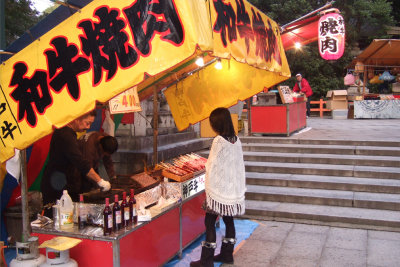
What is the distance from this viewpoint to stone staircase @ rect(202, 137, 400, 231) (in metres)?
6.66

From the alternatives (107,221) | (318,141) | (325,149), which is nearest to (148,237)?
(107,221)

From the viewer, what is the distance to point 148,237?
421cm

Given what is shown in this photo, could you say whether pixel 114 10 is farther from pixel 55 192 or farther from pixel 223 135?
pixel 55 192

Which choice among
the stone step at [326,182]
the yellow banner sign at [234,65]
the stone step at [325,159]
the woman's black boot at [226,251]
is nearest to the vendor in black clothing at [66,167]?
the woman's black boot at [226,251]

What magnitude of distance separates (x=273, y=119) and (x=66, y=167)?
833 cm

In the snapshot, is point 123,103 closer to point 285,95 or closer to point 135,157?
point 135,157

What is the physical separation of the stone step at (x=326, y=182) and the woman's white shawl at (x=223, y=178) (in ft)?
12.7

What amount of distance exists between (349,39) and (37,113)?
2559cm

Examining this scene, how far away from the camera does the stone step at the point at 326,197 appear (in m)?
6.81

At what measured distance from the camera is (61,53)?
3.29m

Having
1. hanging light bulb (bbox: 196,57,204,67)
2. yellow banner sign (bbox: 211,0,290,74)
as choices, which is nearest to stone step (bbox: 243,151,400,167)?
yellow banner sign (bbox: 211,0,290,74)

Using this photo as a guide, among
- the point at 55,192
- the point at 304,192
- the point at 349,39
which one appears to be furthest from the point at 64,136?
the point at 349,39

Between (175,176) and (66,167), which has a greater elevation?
(66,167)

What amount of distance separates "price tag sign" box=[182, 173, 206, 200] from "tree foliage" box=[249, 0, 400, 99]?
20.1 metres
